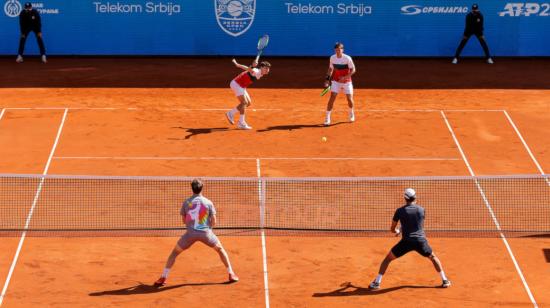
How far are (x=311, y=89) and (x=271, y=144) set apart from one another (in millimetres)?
5733

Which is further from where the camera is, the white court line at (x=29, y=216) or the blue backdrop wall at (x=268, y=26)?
the blue backdrop wall at (x=268, y=26)

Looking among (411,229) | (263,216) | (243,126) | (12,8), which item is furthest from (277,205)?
(12,8)

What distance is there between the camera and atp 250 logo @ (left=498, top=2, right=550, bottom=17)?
3300 cm

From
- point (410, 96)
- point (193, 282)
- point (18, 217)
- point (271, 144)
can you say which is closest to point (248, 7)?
point (410, 96)

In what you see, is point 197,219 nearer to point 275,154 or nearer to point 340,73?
point 275,154

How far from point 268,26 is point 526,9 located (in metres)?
8.13

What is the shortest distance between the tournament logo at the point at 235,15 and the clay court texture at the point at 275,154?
108 cm

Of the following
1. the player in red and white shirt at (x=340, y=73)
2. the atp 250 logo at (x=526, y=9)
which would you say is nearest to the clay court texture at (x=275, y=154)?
the player in red and white shirt at (x=340, y=73)

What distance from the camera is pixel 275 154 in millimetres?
23609

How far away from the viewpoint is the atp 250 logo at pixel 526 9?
3300 centimetres

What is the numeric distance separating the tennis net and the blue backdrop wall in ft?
39.9

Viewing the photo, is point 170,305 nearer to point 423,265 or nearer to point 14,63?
point 423,265

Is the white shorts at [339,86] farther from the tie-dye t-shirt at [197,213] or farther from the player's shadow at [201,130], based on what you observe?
the tie-dye t-shirt at [197,213]

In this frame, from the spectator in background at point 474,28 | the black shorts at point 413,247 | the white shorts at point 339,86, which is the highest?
the spectator in background at point 474,28
